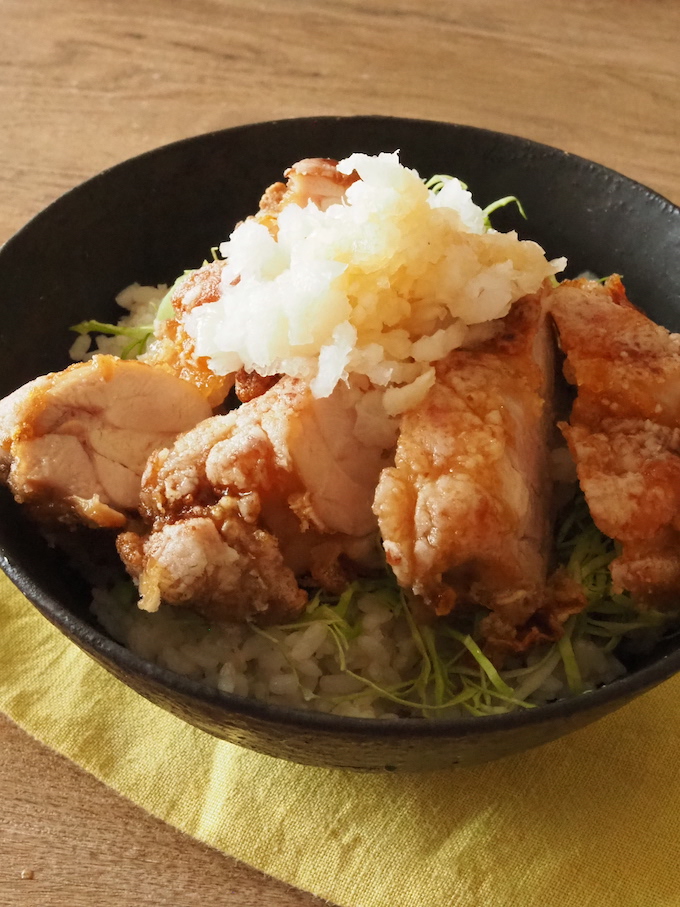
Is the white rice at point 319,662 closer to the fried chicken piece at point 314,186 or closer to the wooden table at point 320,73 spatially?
the fried chicken piece at point 314,186

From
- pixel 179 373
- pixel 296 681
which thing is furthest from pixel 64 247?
pixel 296 681

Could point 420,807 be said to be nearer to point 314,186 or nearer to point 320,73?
point 314,186

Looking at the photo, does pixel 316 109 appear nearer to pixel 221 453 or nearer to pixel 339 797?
pixel 221 453

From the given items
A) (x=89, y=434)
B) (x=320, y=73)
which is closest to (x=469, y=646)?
(x=89, y=434)

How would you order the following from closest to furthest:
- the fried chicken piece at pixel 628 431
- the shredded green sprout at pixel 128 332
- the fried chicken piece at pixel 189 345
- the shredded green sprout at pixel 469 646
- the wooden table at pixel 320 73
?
the fried chicken piece at pixel 628 431, the shredded green sprout at pixel 469 646, the fried chicken piece at pixel 189 345, the shredded green sprout at pixel 128 332, the wooden table at pixel 320 73

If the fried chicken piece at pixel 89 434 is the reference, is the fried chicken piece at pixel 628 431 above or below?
above

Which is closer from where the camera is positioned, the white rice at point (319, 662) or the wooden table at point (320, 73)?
the white rice at point (319, 662)

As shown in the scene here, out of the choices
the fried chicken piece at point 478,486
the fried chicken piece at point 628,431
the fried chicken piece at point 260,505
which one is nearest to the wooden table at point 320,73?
the fried chicken piece at point 628,431
